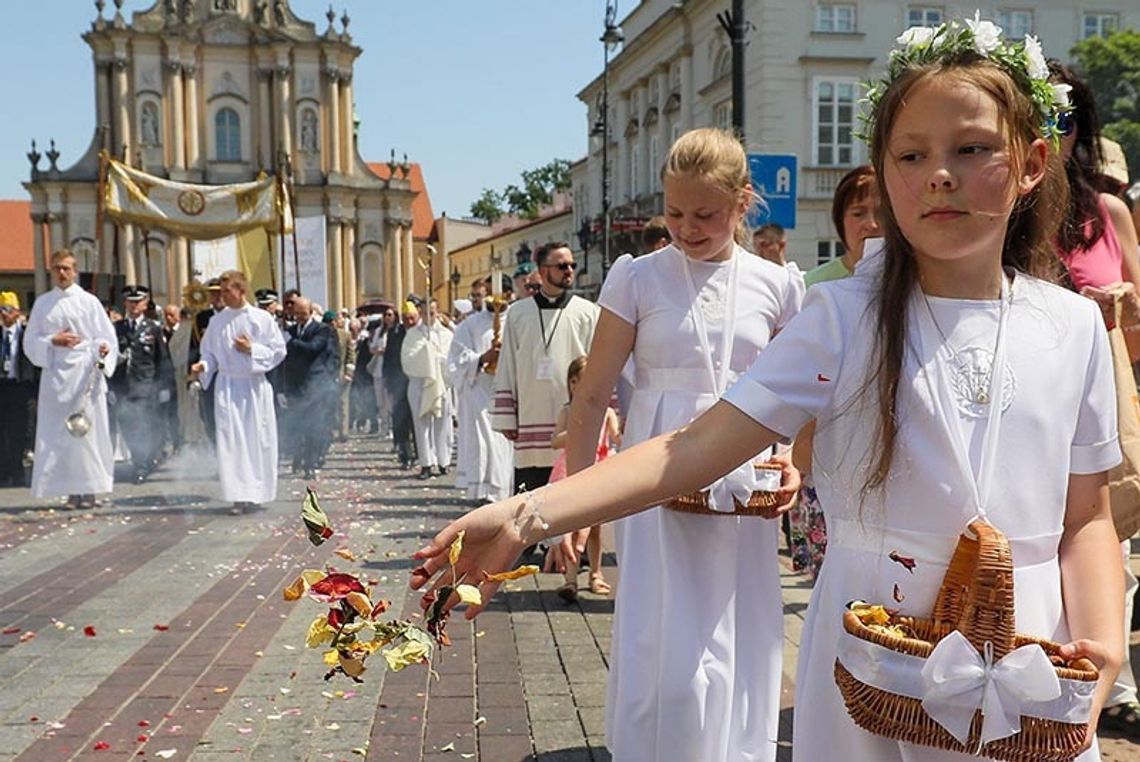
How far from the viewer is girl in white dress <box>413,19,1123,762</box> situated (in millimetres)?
2045

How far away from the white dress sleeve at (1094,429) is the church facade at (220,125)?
7104cm

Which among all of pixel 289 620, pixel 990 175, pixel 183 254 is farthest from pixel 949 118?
pixel 183 254

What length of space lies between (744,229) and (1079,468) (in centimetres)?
230

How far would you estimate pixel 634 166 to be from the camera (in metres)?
59.4

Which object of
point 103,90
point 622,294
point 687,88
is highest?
point 103,90

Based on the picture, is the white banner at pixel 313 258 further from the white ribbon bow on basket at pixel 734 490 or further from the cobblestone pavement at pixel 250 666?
the white ribbon bow on basket at pixel 734 490

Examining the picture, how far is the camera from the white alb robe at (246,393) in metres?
12.0

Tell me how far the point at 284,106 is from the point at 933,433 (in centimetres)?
7546

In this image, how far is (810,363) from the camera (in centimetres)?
212

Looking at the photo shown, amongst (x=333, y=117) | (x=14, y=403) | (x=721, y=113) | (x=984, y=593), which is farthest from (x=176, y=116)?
(x=984, y=593)

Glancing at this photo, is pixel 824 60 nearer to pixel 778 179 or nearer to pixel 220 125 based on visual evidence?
pixel 778 179

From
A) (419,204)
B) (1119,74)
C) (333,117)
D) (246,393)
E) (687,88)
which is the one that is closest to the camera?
(246,393)

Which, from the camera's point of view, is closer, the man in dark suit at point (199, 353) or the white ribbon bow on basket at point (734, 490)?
the white ribbon bow on basket at point (734, 490)

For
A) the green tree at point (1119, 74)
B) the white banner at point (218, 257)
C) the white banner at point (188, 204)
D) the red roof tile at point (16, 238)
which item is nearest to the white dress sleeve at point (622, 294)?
the white banner at point (188, 204)
